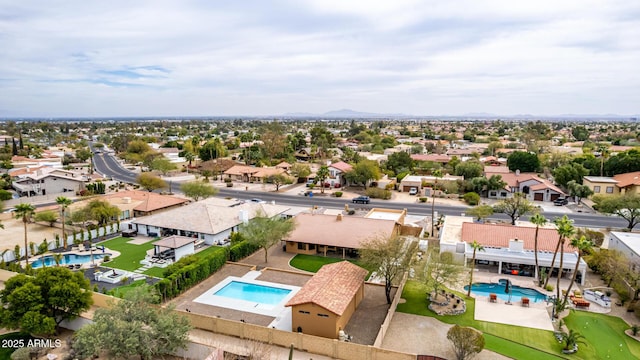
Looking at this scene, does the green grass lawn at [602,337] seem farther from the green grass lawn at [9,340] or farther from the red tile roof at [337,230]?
the green grass lawn at [9,340]

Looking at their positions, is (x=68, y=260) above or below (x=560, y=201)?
below

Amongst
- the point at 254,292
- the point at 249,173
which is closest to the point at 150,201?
the point at 254,292

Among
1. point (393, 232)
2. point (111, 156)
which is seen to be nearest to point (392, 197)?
point (393, 232)

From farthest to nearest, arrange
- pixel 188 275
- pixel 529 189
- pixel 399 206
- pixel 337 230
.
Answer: pixel 529 189 → pixel 399 206 → pixel 337 230 → pixel 188 275

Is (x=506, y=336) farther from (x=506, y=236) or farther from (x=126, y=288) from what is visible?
(x=126, y=288)

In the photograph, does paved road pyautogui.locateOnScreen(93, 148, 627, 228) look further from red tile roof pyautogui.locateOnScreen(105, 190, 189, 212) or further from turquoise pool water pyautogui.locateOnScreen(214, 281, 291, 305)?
turquoise pool water pyautogui.locateOnScreen(214, 281, 291, 305)

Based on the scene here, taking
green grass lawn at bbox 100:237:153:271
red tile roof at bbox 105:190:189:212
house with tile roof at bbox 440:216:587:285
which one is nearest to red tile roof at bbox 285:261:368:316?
house with tile roof at bbox 440:216:587:285
